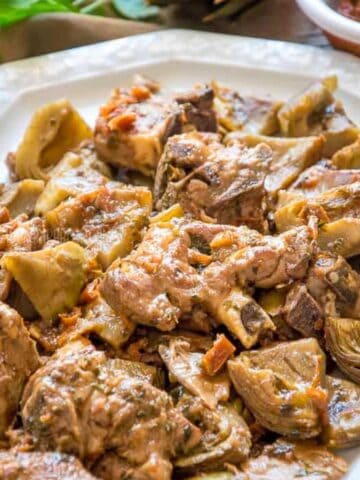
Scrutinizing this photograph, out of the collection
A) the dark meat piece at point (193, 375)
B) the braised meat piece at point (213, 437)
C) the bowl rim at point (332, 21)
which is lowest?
the braised meat piece at point (213, 437)

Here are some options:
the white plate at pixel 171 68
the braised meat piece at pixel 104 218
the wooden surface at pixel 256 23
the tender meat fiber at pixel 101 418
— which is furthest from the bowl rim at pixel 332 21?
the tender meat fiber at pixel 101 418

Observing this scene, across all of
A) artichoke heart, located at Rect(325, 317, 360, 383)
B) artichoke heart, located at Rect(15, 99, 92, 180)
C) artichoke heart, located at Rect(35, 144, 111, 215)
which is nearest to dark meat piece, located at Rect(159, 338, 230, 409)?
artichoke heart, located at Rect(325, 317, 360, 383)

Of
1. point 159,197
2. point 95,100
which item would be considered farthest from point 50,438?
point 95,100

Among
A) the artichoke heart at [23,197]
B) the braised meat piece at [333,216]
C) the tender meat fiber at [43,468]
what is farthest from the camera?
the artichoke heart at [23,197]

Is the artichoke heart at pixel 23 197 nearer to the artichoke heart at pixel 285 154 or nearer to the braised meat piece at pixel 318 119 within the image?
the artichoke heart at pixel 285 154

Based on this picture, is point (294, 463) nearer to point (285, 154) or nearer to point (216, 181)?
point (216, 181)
